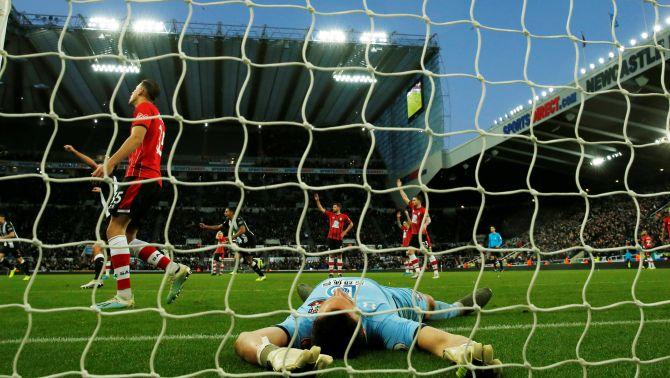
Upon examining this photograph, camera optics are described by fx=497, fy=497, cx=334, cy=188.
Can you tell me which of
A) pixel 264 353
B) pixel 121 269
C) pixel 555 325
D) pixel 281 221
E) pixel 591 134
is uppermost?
pixel 591 134

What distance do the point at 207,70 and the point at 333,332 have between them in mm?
22704

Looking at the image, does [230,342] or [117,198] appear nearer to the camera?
[230,342]

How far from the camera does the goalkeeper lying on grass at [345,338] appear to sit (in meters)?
2.20

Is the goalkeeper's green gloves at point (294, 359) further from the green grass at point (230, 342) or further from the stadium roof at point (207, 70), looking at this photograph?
the stadium roof at point (207, 70)

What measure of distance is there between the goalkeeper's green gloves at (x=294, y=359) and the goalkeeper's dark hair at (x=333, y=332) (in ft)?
0.65

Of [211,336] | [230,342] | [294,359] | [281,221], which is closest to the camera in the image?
[294,359]

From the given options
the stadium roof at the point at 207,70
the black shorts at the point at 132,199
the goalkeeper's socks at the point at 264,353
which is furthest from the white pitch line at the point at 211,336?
the stadium roof at the point at 207,70

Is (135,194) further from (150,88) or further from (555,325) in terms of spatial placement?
(555,325)

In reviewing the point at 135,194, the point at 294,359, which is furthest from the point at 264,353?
the point at 135,194

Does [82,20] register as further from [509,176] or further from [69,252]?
[509,176]

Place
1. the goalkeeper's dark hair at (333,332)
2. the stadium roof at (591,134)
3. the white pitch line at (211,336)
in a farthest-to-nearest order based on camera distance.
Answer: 1. the stadium roof at (591,134)
2. the white pitch line at (211,336)
3. the goalkeeper's dark hair at (333,332)

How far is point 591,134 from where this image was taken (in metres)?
22.0

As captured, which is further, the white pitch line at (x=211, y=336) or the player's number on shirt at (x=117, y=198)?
the player's number on shirt at (x=117, y=198)

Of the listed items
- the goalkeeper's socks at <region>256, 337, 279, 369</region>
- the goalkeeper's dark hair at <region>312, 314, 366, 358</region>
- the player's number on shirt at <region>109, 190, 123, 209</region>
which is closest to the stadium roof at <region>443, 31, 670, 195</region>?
the player's number on shirt at <region>109, 190, 123, 209</region>
